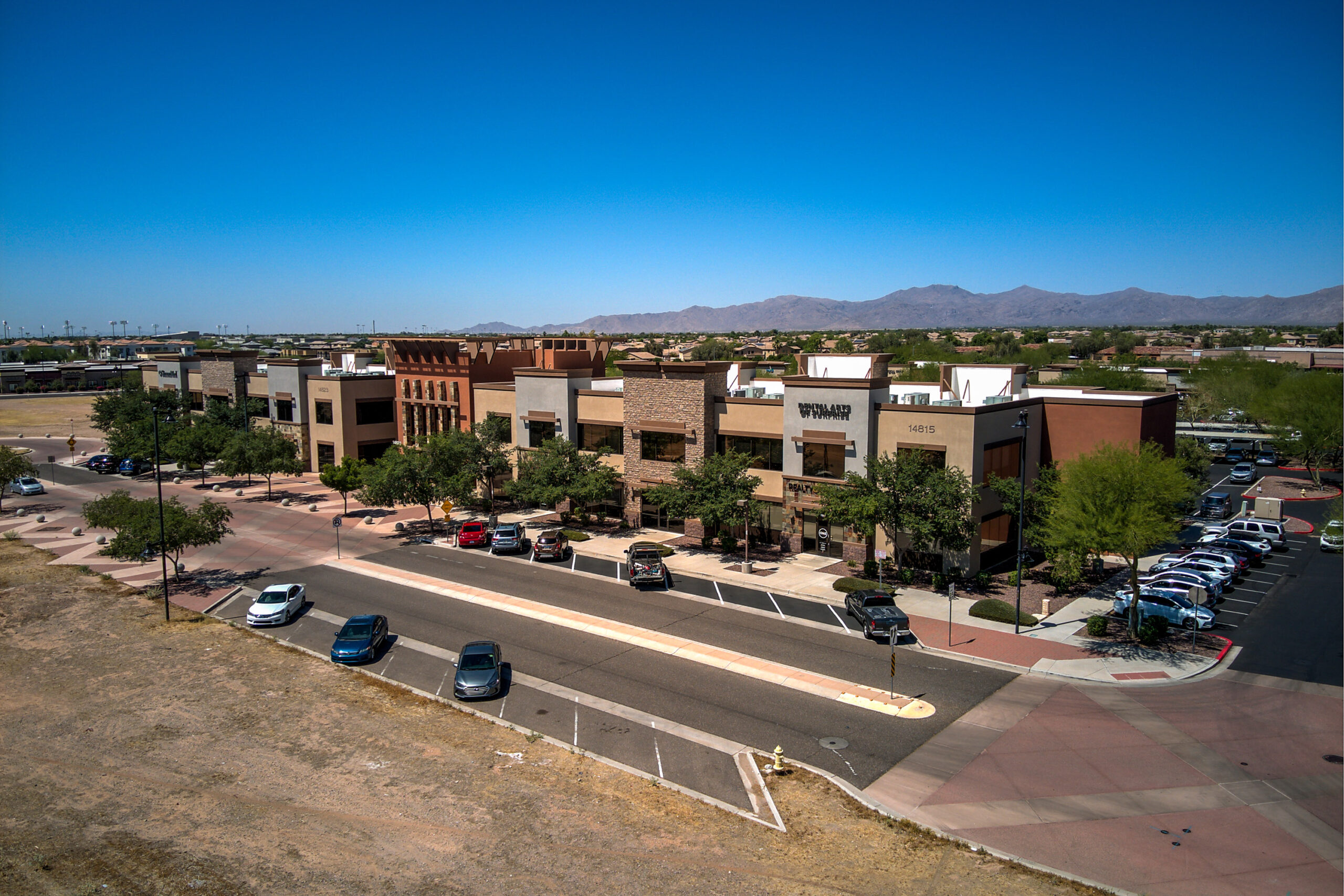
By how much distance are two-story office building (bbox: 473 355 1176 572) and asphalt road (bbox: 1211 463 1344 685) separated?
27.3ft

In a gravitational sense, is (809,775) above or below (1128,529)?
below

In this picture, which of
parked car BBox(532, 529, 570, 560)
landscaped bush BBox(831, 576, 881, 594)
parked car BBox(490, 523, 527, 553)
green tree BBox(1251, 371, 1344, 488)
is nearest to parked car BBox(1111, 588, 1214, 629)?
landscaped bush BBox(831, 576, 881, 594)

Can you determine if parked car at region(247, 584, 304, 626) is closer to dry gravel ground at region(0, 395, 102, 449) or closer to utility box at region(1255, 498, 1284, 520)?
utility box at region(1255, 498, 1284, 520)

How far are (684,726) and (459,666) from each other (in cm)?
764

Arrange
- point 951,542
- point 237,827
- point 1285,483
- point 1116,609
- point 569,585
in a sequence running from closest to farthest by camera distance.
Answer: point 237,827, point 1116,609, point 951,542, point 569,585, point 1285,483

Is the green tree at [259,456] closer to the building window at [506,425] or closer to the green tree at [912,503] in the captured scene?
the building window at [506,425]

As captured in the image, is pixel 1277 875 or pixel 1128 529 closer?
pixel 1277 875

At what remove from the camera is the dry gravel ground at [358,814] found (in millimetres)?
15742

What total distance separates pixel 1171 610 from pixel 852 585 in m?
12.2

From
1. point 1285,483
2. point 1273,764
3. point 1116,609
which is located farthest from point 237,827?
point 1285,483

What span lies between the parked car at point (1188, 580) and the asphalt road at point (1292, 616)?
28.7 inches

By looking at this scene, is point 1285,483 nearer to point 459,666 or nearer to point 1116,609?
point 1116,609

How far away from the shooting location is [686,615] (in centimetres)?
3291

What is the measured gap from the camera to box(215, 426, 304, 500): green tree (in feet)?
189
